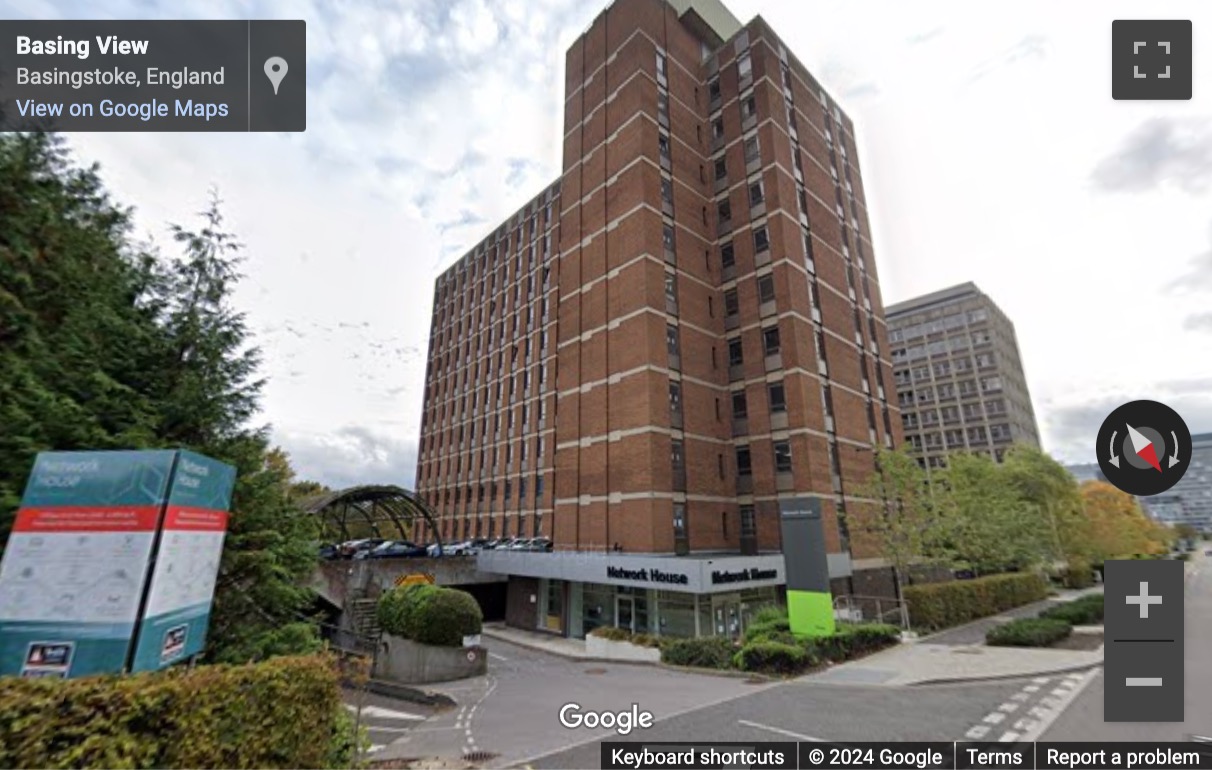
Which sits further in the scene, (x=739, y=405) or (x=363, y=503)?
(x=363, y=503)

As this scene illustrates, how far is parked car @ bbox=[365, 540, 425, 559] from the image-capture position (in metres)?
30.7

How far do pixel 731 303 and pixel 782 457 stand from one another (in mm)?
10196

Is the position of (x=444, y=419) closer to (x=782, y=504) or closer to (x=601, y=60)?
(x=601, y=60)

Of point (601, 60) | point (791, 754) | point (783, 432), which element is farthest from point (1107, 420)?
point (601, 60)

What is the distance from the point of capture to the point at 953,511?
26.3m

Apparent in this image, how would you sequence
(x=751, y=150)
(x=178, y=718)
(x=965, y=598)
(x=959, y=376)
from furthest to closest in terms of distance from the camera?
1. (x=959, y=376)
2. (x=751, y=150)
3. (x=965, y=598)
4. (x=178, y=718)

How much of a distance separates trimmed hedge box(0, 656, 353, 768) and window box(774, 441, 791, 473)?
24.5 m

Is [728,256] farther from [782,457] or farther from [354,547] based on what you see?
[354,547]

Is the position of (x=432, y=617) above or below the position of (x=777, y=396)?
below

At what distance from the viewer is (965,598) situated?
25.6 m

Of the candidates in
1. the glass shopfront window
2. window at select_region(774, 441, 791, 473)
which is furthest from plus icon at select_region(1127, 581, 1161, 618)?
window at select_region(774, 441, 791, 473)

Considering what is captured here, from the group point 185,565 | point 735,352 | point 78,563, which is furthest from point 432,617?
point 735,352

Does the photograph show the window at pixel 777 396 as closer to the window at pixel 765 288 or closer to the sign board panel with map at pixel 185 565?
the window at pixel 765 288

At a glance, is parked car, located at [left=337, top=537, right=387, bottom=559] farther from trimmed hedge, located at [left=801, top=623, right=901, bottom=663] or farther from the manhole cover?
trimmed hedge, located at [left=801, top=623, right=901, bottom=663]
